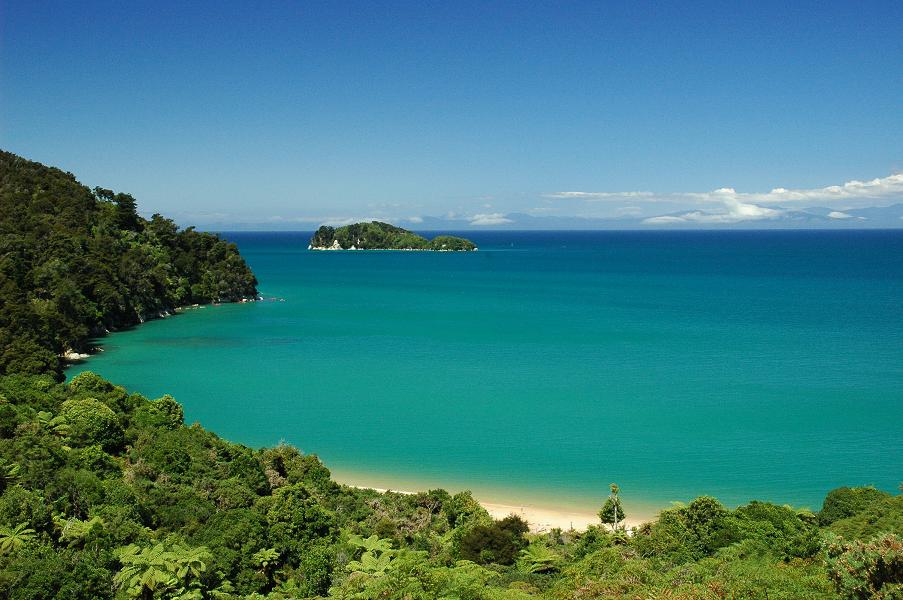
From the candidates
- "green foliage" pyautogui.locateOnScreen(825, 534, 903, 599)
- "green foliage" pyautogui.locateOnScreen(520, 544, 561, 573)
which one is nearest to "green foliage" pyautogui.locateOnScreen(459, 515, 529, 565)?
"green foliage" pyautogui.locateOnScreen(520, 544, 561, 573)

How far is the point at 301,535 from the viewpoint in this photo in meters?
15.6

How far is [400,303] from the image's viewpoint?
76.2 meters

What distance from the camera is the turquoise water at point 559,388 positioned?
24.8 meters

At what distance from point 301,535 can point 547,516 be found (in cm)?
842

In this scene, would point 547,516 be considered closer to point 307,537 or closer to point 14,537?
point 307,537

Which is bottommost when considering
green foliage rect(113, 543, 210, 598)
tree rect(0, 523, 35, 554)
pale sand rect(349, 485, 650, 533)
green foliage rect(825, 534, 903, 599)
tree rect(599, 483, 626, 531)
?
pale sand rect(349, 485, 650, 533)

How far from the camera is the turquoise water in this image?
24.8 m

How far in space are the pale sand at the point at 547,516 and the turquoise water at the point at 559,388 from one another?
83 cm

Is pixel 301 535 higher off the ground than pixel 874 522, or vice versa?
pixel 874 522

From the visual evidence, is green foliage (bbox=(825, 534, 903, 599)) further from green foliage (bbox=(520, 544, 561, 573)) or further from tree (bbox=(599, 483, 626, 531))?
tree (bbox=(599, 483, 626, 531))

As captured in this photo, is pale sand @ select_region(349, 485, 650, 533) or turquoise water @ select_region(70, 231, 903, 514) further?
turquoise water @ select_region(70, 231, 903, 514)

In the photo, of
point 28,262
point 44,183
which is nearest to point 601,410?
point 28,262

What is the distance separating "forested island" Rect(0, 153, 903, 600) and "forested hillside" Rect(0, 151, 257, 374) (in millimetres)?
18993

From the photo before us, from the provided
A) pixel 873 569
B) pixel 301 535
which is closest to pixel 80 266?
pixel 301 535
